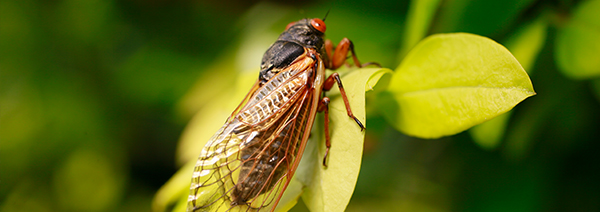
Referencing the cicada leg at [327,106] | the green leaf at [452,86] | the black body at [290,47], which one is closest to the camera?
the green leaf at [452,86]

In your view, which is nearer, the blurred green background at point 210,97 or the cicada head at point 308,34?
the blurred green background at point 210,97

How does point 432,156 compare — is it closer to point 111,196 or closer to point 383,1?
point 383,1

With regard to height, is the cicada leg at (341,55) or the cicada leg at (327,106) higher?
the cicada leg at (341,55)

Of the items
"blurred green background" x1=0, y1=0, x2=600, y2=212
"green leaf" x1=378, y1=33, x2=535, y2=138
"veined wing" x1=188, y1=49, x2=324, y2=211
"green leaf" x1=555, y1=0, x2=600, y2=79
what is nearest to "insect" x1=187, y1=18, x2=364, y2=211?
"veined wing" x1=188, y1=49, x2=324, y2=211

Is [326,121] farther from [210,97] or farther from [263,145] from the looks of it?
[210,97]

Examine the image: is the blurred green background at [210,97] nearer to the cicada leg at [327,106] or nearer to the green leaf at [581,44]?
the green leaf at [581,44]

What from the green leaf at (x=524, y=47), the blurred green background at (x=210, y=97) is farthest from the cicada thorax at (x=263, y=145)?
the green leaf at (x=524, y=47)

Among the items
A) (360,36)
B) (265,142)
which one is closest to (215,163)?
(265,142)
